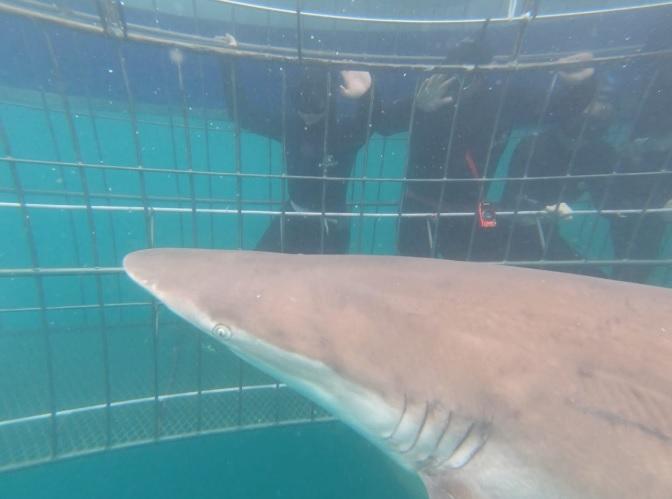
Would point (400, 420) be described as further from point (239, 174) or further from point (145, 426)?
point (145, 426)

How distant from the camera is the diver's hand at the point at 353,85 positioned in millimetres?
3748

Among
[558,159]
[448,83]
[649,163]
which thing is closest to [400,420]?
[448,83]

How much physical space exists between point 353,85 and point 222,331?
9.59 feet

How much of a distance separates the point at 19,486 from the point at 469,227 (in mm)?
3762

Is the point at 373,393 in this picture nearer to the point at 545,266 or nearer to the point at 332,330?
the point at 332,330

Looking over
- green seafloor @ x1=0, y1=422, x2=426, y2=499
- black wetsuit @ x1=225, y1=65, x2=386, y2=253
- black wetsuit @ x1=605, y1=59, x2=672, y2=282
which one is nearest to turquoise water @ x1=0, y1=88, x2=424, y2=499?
green seafloor @ x1=0, y1=422, x2=426, y2=499

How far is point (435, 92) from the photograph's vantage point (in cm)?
346

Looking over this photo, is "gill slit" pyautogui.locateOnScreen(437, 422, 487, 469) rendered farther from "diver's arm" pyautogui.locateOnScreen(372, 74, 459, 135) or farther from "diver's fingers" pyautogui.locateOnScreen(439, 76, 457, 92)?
"diver's fingers" pyautogui.locateOnScreen(439, 76, 457, 92)

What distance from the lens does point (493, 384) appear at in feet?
3.87

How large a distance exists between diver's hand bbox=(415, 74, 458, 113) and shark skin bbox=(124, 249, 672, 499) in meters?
2.32

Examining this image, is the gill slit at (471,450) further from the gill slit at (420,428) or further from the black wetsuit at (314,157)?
the black wetsuit at (314,157)

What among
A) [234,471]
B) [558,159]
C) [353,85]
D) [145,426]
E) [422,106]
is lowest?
[234,471]

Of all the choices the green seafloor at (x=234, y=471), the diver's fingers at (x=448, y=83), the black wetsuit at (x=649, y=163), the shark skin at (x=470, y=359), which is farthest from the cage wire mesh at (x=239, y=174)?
the shark skin at (x=470, y=359)

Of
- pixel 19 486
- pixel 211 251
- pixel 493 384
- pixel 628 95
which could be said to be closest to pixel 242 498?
pixel 19 486
